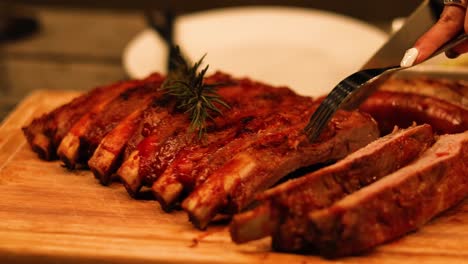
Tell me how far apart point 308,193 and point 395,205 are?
1.22 ft

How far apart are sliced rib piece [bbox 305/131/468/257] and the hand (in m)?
0.46

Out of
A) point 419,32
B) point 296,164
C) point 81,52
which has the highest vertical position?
point 419,32

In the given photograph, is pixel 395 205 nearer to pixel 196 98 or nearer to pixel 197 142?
pixel 197 142

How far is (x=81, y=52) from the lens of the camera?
264 inches

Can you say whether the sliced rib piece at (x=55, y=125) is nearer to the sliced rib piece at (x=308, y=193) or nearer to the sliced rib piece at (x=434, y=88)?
the sliced rib piece at (x=308, y=193)

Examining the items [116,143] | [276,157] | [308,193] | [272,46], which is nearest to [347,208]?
[308,193]

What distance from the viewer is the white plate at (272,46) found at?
16.2ft

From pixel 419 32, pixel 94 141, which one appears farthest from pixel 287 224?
pixel 419 32

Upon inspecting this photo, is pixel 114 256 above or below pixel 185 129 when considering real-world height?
below

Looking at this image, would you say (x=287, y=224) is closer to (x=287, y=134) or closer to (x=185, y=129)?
(x=287, y=134)

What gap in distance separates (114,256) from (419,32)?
6.73 feet

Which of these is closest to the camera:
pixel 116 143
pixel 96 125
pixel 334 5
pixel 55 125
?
pixel 116 143

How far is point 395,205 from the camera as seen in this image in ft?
8.08

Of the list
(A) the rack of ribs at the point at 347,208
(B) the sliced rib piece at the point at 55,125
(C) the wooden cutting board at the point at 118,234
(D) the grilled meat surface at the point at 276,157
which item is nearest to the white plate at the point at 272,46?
(B) the sliced rib piece at the point at 55,125
